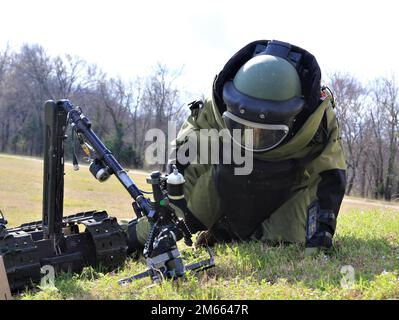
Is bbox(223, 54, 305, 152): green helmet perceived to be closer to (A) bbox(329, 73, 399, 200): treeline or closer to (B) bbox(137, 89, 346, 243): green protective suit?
(B) bbox(137, 89, 346, 243): green protective suit

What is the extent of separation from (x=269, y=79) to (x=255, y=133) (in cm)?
44

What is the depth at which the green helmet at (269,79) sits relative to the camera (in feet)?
12.6

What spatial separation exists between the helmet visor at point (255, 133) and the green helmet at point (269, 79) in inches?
8.7

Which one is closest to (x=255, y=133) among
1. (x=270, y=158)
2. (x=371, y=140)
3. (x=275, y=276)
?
(x=270, y=158)

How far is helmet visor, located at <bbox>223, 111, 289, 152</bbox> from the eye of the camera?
383 centimetres

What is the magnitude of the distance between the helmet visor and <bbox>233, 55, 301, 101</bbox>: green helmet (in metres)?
0.22

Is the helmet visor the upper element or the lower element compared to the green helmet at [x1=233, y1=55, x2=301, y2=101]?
lower

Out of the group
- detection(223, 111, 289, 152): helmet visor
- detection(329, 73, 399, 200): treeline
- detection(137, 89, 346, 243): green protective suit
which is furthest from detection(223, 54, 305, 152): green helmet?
detection(329, 73, 399, 200): treeline

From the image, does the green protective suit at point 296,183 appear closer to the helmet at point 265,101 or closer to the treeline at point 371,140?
the helmet at point 265,101

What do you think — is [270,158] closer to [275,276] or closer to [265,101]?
[265,101]

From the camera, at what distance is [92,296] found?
3.09m

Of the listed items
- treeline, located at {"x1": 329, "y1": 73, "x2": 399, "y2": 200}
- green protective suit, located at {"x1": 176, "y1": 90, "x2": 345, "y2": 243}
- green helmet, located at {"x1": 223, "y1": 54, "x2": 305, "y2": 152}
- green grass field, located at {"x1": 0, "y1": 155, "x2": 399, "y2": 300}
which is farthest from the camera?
treeline, located at {"x1": 329, "y1": 73, "x2": 399, "y2": 200}

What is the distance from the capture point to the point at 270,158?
14.5 ft
